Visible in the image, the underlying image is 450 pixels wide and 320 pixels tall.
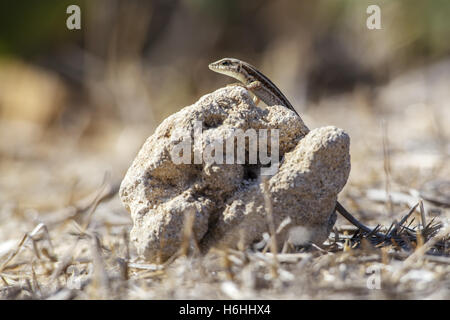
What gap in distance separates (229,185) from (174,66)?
1078cm

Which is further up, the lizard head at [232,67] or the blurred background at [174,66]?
the blurred background at [174,66]

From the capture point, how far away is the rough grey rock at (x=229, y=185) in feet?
9.00

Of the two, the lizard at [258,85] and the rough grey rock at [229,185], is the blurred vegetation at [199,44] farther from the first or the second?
the rough grey rock at [229,185]

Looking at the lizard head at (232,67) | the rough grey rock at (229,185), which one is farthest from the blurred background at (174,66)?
the rough grey rock at (229,185)

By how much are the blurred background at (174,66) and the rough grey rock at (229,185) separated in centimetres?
514

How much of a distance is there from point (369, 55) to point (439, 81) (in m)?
2.24

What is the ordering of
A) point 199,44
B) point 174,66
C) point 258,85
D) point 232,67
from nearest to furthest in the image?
point 258,85
point 232,67
point 174,66
point 199,44

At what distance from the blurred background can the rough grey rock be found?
5.14 meters

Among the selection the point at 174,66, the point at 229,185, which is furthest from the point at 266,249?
the point at 174,66

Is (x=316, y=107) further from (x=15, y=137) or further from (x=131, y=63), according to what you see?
(x=15, y=137)

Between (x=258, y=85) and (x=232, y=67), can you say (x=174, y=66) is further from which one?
(x=258, y=85)

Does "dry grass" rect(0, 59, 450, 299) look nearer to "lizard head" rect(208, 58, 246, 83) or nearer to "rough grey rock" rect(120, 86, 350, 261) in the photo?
"rough grey rock" rect(120, 86, 350, 261)

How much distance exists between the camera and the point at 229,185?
283 cm
